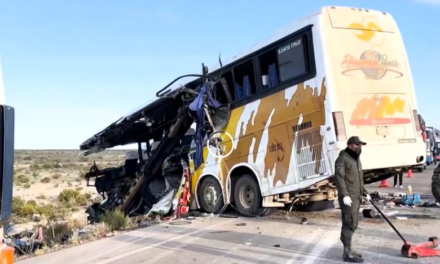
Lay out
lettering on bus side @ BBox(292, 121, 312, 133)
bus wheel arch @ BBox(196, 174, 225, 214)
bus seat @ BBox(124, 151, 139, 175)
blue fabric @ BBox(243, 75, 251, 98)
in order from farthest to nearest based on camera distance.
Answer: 1. bus seat @ BBox(124, 151, 139, 175)
2. bus wheel arch @ BBox(196, 174, 225, 214)
3. blue fabric @ BBox(243, 75, 251, 98)
4. lettering on bus side @ BBox(292, 121, 312, 133)

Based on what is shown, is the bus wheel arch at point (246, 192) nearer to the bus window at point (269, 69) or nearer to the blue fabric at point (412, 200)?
the bus window at point (269, 69)

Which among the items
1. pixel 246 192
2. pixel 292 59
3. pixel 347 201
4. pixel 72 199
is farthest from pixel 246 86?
pixel 72 199

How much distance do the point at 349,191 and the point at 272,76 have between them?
169 inches

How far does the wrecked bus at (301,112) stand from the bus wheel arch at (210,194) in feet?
0.08

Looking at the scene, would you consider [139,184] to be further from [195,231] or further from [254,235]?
[254,235]

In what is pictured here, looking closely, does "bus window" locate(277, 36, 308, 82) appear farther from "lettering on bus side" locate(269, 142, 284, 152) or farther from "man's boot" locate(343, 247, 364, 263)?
"man's boot" locate(343, 247, 364, 263)

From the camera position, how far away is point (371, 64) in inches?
407

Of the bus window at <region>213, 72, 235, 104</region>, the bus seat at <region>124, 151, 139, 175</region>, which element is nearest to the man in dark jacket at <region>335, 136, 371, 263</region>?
the bus window at <region>213, 72, 235, 104</region>

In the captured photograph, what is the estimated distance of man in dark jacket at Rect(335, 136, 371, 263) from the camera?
7.20m

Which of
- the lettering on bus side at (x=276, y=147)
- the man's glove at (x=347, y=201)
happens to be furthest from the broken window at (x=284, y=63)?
the man's glove at (x=347, y=201)

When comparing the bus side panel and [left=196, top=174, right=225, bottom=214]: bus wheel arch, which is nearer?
the bus side panel

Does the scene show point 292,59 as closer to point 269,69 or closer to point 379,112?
point 269,69

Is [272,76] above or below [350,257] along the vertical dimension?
above

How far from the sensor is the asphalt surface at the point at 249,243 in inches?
308
